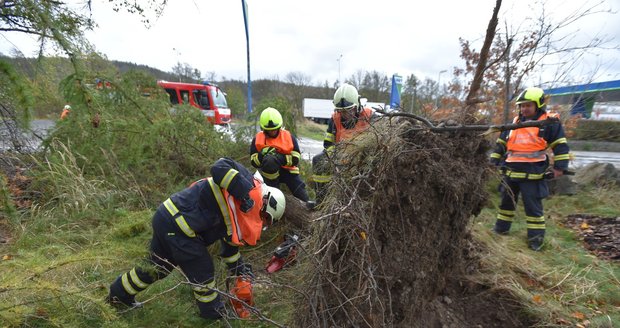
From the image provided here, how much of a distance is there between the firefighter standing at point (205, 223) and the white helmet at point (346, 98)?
1.85 m

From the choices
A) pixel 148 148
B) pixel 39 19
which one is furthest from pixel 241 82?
pixel 39 19

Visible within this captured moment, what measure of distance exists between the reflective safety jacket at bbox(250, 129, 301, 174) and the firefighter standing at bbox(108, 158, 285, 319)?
167 cm

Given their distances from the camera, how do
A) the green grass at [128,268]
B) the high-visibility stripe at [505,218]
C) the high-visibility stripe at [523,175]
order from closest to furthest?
the green grass at [128,268], the high-visibility stripe at [523,175], the high-visibility stripe at [505,218]

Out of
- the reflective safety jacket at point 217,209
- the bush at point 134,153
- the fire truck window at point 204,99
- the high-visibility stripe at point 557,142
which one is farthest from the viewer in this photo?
the fire truck window at point 204,99

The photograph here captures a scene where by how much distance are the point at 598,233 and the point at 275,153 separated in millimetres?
4714

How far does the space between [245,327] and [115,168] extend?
4184 mm

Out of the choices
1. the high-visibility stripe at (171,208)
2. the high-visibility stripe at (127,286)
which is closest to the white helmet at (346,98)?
the high-visibility stripe at (171,208)

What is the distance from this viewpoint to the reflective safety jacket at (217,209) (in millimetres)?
2605

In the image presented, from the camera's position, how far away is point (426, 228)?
2395mm

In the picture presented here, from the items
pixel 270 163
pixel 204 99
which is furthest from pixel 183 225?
pixel 204 99

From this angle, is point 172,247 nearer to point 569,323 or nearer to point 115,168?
point 569,323

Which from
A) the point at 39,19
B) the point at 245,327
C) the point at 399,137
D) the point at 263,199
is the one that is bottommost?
the point at 245,327

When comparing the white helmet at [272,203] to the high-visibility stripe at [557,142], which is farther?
the high-visibility stripe at [557,142]

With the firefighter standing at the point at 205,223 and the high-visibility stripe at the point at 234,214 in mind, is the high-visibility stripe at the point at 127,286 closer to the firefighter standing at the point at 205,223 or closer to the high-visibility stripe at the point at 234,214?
the firefighter standing at the point at 205,223
